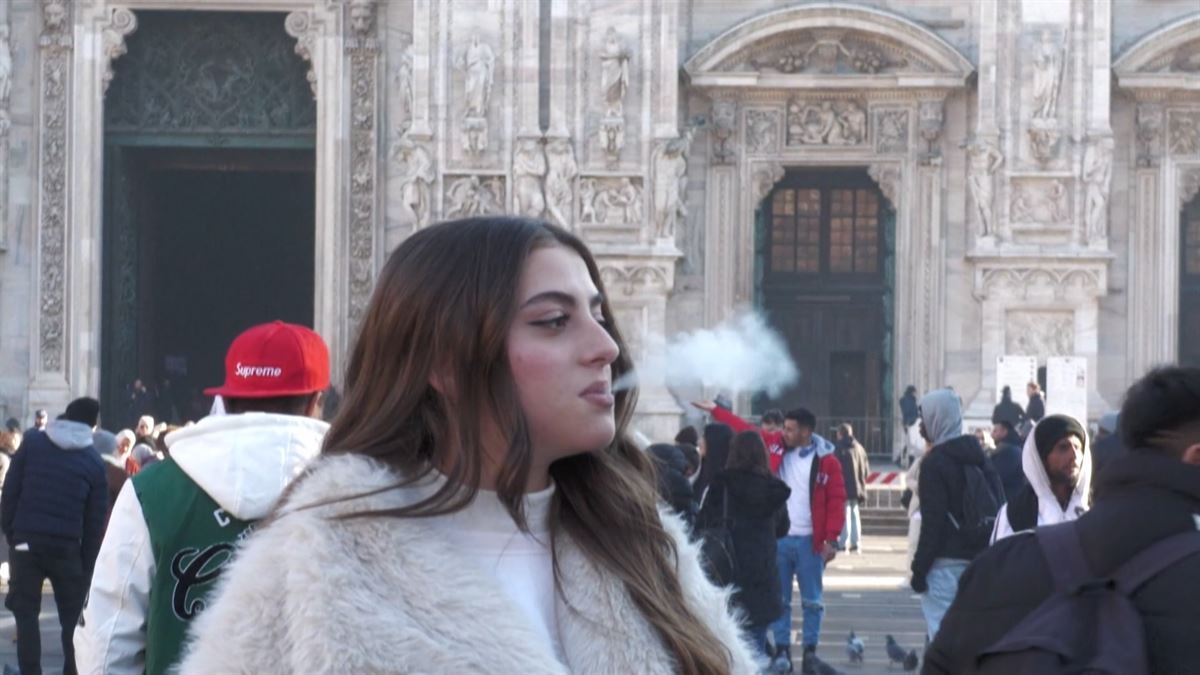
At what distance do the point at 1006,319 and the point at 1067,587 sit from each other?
2279 cm

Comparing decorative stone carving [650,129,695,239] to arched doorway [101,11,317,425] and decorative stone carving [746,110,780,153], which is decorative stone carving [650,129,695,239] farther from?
arched doorway [101,11,317,425]

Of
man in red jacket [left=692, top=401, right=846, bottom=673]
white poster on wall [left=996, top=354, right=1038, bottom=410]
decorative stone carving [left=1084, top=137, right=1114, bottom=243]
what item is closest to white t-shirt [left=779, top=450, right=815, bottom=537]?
man in red jacket [left=692, top=401, right=846, bottom=673]

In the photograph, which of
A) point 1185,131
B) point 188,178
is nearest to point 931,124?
point 1185,131

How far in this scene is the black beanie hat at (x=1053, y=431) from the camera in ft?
29.8

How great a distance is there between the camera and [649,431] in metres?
26.1

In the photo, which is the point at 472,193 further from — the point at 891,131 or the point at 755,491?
the point at 755,491

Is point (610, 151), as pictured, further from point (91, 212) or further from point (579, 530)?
point (579, 530)

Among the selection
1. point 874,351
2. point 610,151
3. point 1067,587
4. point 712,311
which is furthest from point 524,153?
point 1067,587

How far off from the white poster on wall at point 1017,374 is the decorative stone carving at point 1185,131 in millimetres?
3391

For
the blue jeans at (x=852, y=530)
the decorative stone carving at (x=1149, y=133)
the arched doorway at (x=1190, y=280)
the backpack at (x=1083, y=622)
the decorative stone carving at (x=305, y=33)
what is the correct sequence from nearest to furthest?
the backpack at (x=1083, y=622) → the blue jeans at (x=852, y=530) → the decorative stone carving at (x=1149, y=133) → the arched doorway at (x=1190, y=280) → the decorative stone carving at (x=305, y=33)

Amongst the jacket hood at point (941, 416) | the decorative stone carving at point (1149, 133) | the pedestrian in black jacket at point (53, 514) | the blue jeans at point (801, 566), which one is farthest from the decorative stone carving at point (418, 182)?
the jacket hood at point (941, 416)

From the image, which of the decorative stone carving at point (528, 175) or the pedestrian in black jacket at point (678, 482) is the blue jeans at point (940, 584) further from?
the decorative stone carving at point (528, 175)

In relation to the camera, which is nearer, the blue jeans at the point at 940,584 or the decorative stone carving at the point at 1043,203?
the blue jeans at the point at 940,584

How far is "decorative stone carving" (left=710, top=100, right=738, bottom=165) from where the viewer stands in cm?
2680
